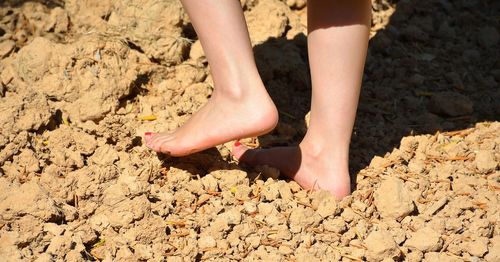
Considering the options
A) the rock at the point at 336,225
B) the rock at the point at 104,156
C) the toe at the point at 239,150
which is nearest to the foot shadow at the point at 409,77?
the toe at the point at 239,150

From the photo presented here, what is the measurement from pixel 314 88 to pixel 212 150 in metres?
0.41

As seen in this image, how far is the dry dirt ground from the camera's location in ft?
5.95

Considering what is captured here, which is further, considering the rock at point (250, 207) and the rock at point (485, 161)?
the rock at point (485, 161)

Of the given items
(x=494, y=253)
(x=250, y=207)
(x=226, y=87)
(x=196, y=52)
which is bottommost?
(x=494, y=253)

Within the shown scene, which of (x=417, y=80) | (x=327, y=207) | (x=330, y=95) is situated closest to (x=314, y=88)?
(x=330, y=95)

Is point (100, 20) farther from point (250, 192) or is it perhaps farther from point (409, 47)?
point (409, 47)

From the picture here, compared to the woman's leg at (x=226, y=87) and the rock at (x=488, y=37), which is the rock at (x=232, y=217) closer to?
the woman's leg at (x=226, y=87)

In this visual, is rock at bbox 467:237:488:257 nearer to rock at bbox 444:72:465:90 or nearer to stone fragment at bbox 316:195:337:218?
stone fragment at bbox 316:195:337:218

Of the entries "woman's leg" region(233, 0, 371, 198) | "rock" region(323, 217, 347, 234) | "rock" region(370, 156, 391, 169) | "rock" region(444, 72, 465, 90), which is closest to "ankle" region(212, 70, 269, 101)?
"woman's leg" region(233, 0, 371, 198)

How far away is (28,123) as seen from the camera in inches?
82.9

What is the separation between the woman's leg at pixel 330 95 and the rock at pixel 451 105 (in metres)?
0.69

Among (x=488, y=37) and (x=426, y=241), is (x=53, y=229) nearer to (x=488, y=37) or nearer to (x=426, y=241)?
(x=426, y=241)

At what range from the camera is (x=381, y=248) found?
181 cm

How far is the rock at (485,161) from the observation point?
220cm
